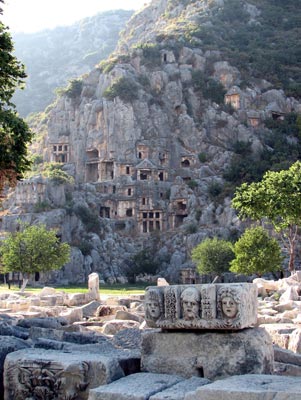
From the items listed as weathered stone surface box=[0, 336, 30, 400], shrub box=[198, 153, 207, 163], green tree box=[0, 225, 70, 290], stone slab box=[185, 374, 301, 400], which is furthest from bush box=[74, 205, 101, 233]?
stone slab box=[185, 374, 301, 400]

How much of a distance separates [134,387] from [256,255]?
42571mm

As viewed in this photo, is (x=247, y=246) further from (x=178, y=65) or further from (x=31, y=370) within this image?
(x=178, y=65)

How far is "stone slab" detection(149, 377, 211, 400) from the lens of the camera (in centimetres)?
661

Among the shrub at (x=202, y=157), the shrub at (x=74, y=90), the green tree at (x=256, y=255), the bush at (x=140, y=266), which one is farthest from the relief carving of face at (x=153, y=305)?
the shrub at (x=74, y=90)

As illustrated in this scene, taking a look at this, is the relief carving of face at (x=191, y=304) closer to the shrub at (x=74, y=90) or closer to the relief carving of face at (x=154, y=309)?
the relief carving of face at (x=154, y=309)

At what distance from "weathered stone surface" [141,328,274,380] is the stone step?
328mm

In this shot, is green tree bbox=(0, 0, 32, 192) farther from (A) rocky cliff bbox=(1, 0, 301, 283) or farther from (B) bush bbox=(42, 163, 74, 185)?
(B) bush bbox=(42, 163, 74, 185)

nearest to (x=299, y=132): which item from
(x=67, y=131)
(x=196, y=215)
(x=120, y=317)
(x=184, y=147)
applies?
(x=184, y=147)

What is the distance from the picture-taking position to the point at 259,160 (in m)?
86.1

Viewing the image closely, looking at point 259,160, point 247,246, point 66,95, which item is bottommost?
point 247,246

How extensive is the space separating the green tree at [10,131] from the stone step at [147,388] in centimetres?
1080

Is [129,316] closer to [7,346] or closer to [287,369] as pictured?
[287,369]

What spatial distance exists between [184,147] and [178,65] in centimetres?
1573

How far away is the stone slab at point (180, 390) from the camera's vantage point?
661 centimetres
